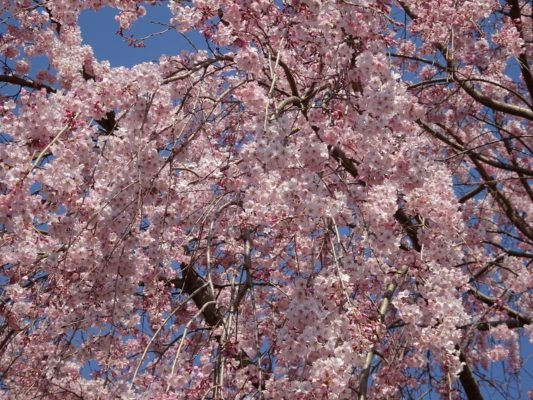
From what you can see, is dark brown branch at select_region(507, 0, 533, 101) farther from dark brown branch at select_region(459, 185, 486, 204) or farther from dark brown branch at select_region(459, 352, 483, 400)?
dark brown branch at select_region(459, 352, 483, 400)

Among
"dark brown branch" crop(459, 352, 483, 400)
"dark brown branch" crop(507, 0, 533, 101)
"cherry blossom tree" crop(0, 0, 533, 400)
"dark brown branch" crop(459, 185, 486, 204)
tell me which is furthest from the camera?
"dark brown branch" crop(459, 185, 486, 204)

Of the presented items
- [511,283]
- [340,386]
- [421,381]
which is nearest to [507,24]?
[511,283]

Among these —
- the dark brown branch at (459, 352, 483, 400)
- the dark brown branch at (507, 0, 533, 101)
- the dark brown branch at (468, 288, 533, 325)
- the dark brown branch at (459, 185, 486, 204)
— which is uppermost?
the dark brown branch at (507, 0, 533, 101)

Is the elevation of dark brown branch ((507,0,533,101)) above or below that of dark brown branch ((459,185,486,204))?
above

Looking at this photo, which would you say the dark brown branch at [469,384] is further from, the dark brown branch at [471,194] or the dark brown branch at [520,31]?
the dark brown branch at [520,31]

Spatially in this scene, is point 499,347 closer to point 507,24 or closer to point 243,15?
point 507,24

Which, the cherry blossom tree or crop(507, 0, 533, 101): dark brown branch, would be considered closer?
the cherry blossom tree

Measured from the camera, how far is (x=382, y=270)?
390 cm

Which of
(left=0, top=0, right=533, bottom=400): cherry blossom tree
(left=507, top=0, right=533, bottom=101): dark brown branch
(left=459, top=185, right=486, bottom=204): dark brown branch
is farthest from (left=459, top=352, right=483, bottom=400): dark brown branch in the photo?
(left=507, top=0, right=533, bottom=101): dark brown branch

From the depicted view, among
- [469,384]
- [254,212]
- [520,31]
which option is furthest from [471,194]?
[254,212]

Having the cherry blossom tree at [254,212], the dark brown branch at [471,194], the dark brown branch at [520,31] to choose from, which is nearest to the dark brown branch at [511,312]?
the cherry blossom tree at [254,212]

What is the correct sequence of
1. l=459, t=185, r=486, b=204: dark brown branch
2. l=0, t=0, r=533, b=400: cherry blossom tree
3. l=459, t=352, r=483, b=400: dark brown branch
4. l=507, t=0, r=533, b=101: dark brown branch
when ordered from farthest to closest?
1. l=459, t=185, r=486, b=204: dark brown branch
2. l=507, t=0, r=533, b=101: dark brown branch
3. l=459, t=352, r=483, b=400: dark brown branch
4. l=0, t=0, r=533, b=400: cherry blossom tree

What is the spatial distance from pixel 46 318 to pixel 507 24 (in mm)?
5362

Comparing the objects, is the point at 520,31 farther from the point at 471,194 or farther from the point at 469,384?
the point at 469,384
